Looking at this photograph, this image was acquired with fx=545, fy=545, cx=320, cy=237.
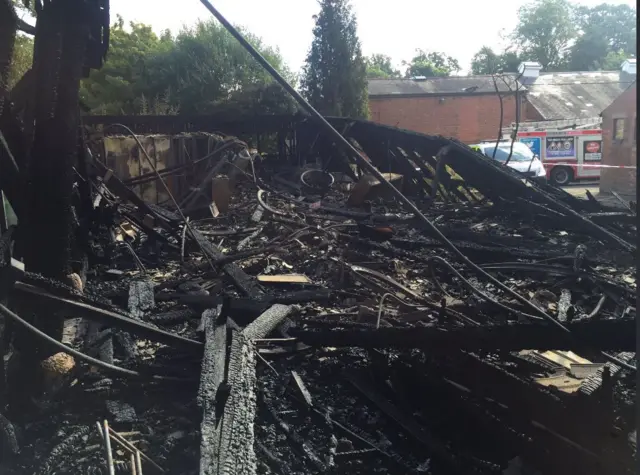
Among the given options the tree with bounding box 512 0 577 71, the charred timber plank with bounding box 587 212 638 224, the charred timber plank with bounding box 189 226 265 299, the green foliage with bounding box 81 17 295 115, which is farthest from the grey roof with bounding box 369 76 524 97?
the charred timber plank with bounding box 189 226 265 299

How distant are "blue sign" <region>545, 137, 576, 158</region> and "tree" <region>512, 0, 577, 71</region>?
4.28 metres

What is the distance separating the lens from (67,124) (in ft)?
11.7

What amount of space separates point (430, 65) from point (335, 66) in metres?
36.7

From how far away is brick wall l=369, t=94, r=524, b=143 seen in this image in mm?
32469

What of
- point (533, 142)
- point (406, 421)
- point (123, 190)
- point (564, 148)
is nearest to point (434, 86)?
point (533, 142)

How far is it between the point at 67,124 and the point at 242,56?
84.9ft

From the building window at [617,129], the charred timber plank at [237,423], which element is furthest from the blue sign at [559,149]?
the charred timber plank at [237,423]

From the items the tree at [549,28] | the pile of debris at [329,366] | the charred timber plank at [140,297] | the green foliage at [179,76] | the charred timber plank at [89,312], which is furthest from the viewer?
the green foliage at [179,76]

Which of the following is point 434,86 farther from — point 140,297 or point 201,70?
point 140,297

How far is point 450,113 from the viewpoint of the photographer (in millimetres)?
32750

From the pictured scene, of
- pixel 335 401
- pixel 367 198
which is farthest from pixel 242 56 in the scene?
pixel 335 401

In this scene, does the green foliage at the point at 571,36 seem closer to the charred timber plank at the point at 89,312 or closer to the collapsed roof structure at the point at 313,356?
the collapsed roof structure at the point at 313,356

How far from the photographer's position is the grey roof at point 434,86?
106 feet

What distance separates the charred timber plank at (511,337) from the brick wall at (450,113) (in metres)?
30.1
